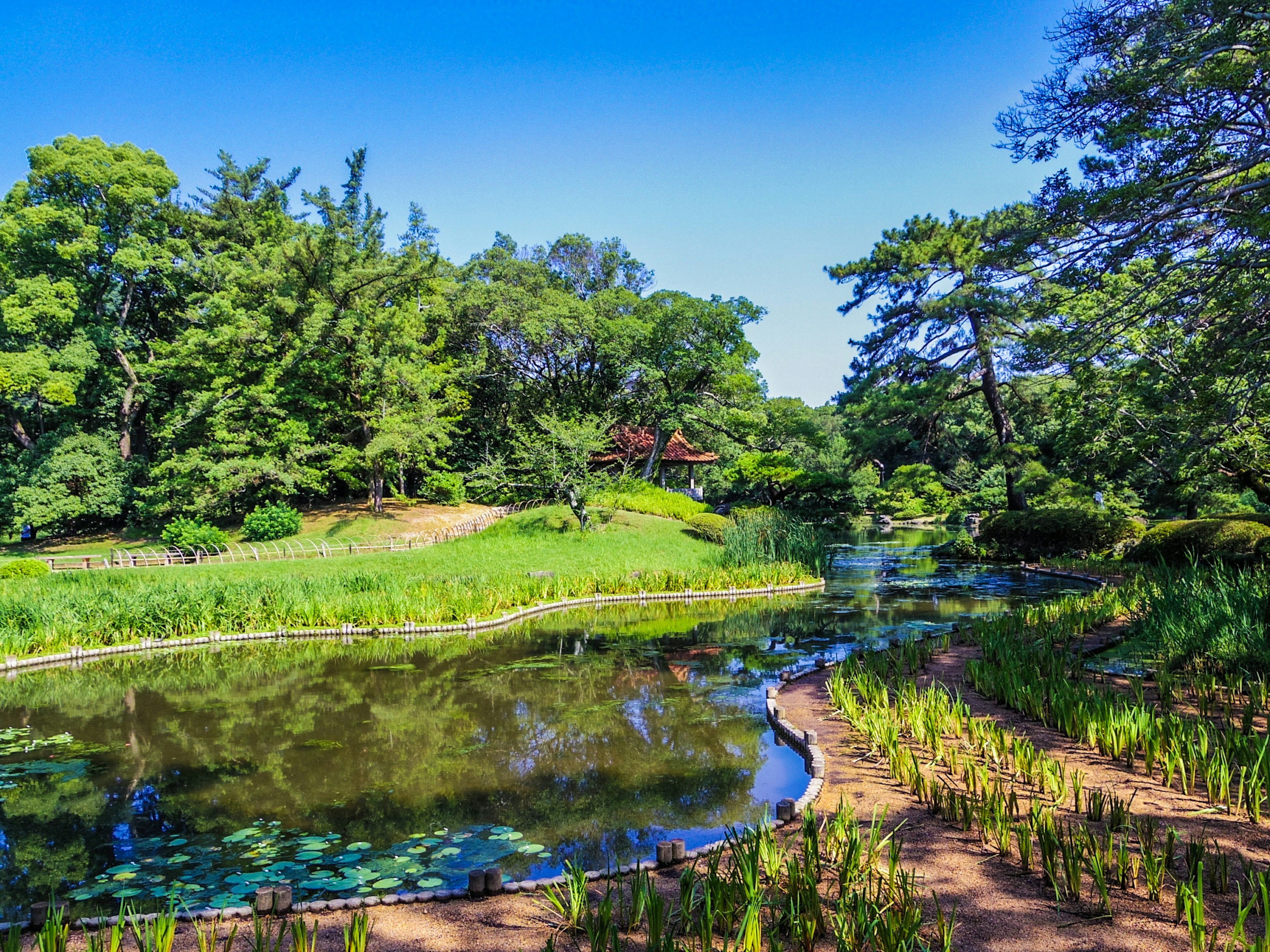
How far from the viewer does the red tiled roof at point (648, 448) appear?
33562mm

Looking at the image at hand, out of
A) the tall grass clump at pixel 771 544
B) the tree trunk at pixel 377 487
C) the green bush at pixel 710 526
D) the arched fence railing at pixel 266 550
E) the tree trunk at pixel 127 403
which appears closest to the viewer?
the tall grass clump at pixel 771 544

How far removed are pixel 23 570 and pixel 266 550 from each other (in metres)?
5.81

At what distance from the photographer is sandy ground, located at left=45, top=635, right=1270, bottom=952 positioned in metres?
3.65

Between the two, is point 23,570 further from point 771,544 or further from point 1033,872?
point 1033,872

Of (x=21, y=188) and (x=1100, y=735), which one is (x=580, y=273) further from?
(x=1100, y=735)

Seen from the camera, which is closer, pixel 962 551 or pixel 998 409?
pixel 962 551

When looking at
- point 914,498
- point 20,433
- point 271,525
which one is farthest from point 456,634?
point 914,498

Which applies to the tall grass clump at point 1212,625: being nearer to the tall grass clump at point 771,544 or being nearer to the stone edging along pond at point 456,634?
the stone edging along pond at point 456,634

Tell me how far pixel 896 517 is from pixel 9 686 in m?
41.3

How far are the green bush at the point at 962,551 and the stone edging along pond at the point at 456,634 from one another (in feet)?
24.5

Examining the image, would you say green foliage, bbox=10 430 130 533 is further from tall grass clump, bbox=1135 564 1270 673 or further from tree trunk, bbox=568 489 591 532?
tall grass clump, bbox=1135 564 1270 673

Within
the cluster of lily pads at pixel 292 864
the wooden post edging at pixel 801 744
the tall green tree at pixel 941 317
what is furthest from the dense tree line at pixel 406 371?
the cluster of lily pads at pixel 292 864

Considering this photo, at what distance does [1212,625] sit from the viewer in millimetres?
8289

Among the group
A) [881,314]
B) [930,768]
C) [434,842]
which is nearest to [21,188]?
[881,314]
